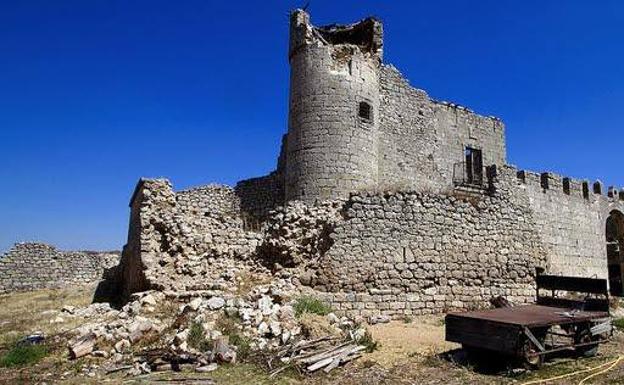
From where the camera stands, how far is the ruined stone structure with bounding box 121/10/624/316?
12.9 metres

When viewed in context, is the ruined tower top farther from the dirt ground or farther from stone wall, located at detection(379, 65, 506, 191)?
the dirt ground

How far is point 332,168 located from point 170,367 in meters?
8.56

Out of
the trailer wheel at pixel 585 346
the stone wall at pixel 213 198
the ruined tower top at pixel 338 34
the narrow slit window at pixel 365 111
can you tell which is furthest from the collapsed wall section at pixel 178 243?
the trailer wheel at pixel 585 346

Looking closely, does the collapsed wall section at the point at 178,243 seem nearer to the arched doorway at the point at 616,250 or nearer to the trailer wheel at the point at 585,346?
the trailer wheel at the point at 585,346

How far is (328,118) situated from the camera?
52.4ft

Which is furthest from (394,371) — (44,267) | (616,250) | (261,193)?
(616,250)

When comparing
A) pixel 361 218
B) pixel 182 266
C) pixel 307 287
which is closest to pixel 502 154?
pixel 361 218

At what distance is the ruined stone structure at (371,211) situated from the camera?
1286 centimetres

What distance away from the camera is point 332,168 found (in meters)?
15.6

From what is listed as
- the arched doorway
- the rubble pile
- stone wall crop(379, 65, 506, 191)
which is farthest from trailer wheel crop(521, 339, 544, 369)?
the arched doorway

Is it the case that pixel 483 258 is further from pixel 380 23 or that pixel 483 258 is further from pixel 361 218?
pixel 380 23

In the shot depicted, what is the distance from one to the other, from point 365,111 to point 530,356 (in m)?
10.3

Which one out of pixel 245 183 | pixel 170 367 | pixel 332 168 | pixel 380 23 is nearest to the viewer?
pixel 170 367

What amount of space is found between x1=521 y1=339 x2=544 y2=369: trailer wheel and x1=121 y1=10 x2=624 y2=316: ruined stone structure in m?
4.82
